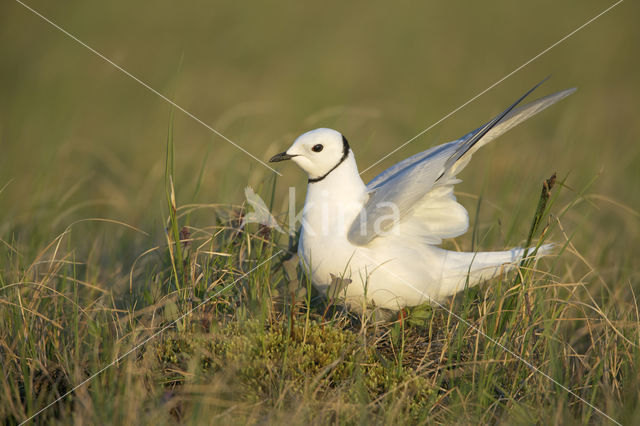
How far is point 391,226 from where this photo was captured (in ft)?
10.2

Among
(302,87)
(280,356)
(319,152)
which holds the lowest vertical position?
(280,356)

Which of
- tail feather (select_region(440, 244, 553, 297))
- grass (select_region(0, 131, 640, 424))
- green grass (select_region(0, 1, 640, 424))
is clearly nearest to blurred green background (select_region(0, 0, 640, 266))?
green grass (select_region(0, 1, 640, 424))

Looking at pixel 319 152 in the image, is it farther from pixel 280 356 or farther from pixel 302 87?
pixel 302 87

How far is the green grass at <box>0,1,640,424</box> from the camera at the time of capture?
2.61 metres

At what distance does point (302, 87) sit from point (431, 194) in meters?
8.01

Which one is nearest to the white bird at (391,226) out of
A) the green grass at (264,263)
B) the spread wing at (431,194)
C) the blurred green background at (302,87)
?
the spread wing at (431,194)

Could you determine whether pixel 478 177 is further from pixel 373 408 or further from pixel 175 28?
pixel 175 28

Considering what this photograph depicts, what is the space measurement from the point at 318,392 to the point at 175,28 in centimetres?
1158

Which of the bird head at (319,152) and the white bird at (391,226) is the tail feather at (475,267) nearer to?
the white bird at (391,226)

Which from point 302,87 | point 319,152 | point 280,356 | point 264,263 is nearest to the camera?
point 280,356

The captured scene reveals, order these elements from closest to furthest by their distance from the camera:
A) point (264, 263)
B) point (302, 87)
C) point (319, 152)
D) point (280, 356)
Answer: point (280, 356) < point (264, 263) < point (319, 152) < point (302, 87)

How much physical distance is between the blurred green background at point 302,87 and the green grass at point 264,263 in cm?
6

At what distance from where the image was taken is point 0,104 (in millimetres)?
9289

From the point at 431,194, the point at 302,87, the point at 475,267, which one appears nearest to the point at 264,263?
the point at 431,194
